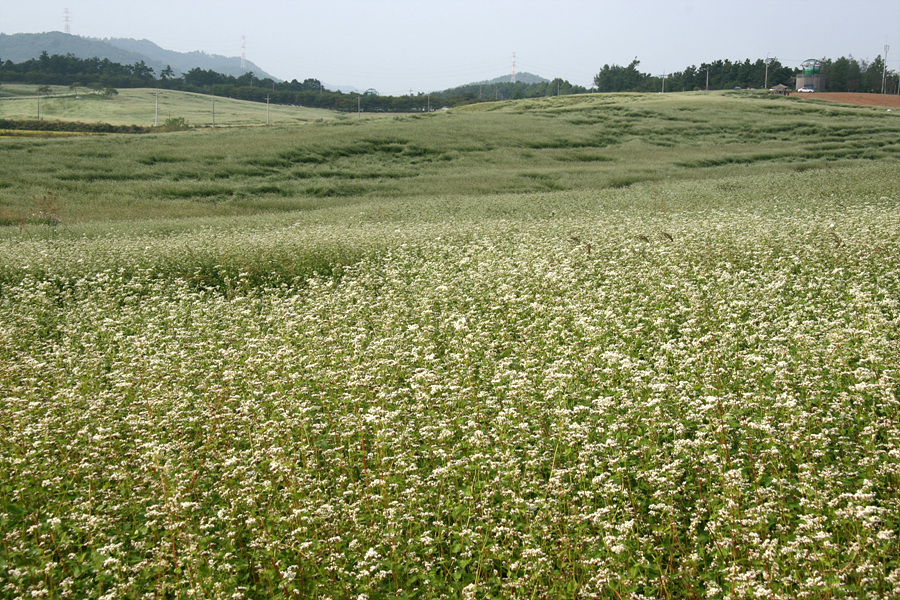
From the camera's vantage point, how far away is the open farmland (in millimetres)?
3816

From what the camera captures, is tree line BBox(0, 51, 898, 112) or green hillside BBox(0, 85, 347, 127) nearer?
green hillside BBox(0, 85, 347, 127)

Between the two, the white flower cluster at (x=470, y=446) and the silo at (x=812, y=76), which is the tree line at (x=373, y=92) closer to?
the silo at (x=812, y=76)

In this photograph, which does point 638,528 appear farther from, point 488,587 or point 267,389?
point 267,389

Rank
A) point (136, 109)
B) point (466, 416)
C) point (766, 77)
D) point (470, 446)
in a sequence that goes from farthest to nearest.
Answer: point (766, 77), point (136, 109), point (466, 416), point (470, 446)

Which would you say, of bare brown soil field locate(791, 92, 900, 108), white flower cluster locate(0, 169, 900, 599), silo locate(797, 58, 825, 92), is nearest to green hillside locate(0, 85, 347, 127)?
Result: bare brown soil field locate(791, 92, 900, 108)

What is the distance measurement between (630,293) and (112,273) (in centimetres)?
995

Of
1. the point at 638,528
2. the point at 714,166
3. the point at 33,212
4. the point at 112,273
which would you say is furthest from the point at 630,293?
the point at 714,166

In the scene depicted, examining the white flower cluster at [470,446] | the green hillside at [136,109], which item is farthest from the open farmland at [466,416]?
the green hillside at [136,109]

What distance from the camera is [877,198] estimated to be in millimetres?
18500

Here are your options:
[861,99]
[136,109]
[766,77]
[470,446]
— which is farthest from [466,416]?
[766,77]

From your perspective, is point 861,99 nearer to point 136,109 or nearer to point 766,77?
point 766,77

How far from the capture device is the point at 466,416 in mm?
5199

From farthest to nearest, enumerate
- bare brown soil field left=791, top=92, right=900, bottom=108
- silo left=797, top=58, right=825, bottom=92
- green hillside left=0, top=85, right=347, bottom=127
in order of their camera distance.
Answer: silo left=797, top=58, right=825, bottom=92 < green hillside left=0, top=85, right=347, bottom=127 < bare brown soil field left=791, top=92, right=900, bottom=108

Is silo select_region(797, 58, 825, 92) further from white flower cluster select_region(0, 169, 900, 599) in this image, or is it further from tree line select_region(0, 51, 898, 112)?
white flower cluster select_region(0, 169, 900, 599)
